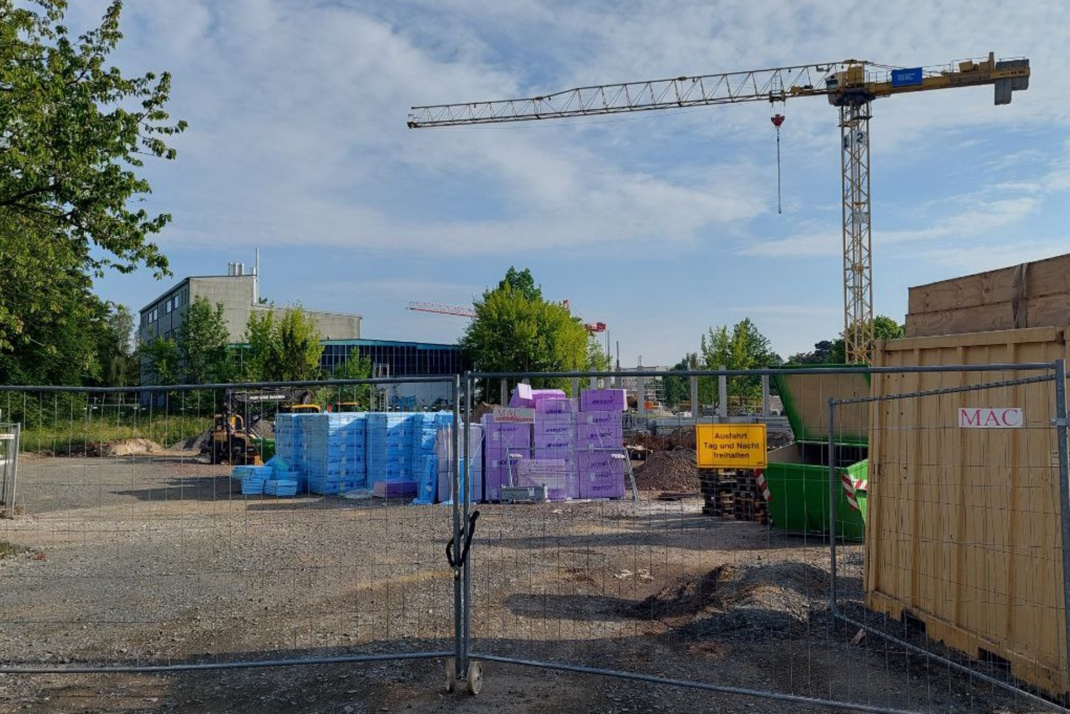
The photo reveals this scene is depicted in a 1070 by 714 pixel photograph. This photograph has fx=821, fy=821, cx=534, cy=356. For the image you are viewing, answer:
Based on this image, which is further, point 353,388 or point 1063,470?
point 353,388

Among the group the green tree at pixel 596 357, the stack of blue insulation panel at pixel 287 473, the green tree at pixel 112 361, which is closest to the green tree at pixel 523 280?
the green tree at pixel 596 357

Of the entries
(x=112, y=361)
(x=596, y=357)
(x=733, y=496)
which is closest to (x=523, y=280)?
(x=596, y=357)

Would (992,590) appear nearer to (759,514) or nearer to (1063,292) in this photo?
(1063,292)

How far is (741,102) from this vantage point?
65.1 meters

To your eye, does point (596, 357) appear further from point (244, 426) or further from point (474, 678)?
point (474, 678)

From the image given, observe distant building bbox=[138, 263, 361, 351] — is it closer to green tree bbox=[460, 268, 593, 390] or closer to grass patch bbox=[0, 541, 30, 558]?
green tree bbox=[460, 268, 593, 390]

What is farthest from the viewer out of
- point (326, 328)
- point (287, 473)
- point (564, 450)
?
point (326, 328)

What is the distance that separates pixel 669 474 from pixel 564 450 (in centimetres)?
507

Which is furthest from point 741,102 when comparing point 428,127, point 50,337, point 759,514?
point 759,514

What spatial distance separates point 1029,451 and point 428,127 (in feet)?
230

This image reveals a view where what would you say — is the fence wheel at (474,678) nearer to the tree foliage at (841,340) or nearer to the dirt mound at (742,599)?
the dirt mound at (742,599)

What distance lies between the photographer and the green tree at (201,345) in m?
57.0

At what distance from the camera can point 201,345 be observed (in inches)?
2265

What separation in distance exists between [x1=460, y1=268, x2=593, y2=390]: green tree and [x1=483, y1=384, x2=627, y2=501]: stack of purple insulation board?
36.2 metres
